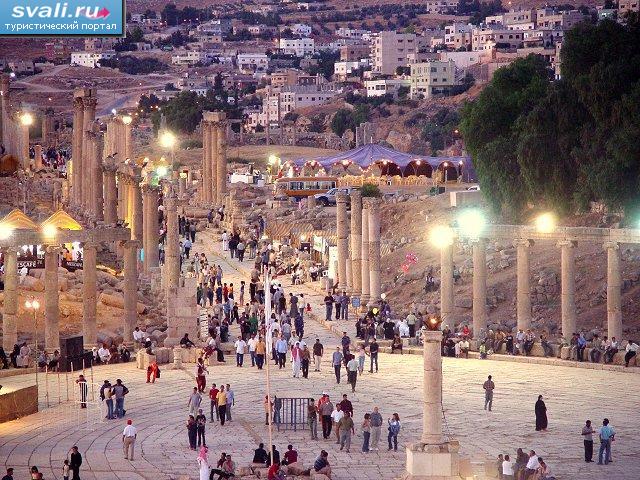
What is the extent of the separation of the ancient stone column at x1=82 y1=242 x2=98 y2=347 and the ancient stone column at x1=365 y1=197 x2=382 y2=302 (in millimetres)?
9280

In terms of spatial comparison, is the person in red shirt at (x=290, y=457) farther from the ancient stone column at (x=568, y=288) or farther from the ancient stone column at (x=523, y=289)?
the ancient stone column at (x=523, y=289)

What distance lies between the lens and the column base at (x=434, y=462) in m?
29.8

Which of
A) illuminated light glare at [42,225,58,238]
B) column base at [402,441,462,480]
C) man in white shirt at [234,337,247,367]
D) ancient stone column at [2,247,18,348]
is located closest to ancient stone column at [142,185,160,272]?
ancient stone column at [2,247,18,348]

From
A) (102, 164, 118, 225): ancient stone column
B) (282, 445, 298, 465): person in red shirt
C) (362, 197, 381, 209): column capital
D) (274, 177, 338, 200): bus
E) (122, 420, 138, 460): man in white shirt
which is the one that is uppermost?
(274, 177, 338, 200): bus

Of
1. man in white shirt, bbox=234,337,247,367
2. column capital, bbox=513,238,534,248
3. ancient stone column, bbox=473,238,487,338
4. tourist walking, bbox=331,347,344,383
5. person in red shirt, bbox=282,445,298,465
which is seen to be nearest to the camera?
person in red shirt, bbox=282,445,298,465

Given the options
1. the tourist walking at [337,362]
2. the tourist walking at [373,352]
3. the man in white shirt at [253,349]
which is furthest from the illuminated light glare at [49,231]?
the tourist walking at [373,352]

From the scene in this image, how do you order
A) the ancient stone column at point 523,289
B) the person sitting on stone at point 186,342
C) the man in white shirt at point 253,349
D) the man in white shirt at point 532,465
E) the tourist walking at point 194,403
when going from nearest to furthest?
the man in white shirt at point 532,465
the tourist walking at point 194,403
the man in white shirt at point 253,349
the person sitting on stone at point 186,342
the ancient stone column at point 523,289

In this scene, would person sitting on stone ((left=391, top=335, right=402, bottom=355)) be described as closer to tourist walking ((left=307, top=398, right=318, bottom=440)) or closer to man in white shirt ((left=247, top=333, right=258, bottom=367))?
man in white shirt ((left=247, top=333, right=258, bottom=367))

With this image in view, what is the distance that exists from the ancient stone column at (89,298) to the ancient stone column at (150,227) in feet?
36.4

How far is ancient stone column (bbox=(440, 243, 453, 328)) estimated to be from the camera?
45469 millimetres

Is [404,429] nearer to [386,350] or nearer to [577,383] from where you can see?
[577,383]

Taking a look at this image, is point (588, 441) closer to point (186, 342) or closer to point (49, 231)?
point (186, 342)

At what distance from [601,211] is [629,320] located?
34.1 ft

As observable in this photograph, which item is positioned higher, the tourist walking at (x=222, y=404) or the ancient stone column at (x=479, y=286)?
the ancient stone column at (x=479, y=286)
